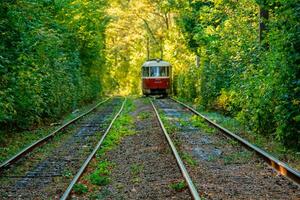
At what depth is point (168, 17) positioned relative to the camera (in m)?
49.7

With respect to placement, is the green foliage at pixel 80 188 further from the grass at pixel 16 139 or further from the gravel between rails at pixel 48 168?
the grass at pixel 16 139

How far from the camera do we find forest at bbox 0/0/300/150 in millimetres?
11203

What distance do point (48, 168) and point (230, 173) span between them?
371cm

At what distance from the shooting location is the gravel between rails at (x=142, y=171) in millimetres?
7773

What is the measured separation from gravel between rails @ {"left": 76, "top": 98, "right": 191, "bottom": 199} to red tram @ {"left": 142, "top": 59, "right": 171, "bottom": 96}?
80.3ft

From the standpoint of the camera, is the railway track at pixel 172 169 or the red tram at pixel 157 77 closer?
the railway track at pixel 172 169

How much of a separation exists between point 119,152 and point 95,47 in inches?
962

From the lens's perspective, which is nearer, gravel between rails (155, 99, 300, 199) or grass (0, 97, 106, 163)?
gravel between rails (155, 99, 300, 199)

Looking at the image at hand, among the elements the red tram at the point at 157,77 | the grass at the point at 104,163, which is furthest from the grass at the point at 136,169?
the red tram at the point at 157,77

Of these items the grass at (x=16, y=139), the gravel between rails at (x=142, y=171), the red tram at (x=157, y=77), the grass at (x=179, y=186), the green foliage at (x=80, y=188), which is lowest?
the grass at (x=16, y=139)

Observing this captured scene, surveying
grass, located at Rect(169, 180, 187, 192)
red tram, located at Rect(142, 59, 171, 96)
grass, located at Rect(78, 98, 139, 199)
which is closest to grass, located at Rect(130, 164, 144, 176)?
grass, located at Rect(78, 98, 139, 199)

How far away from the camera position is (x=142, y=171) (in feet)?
31.2

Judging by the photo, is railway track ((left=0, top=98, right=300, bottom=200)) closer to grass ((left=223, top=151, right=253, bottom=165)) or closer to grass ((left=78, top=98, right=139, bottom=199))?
grass ((left=223, top=151, right=253, bottom=165))

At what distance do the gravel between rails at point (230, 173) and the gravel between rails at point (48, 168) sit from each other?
2.37 meters
